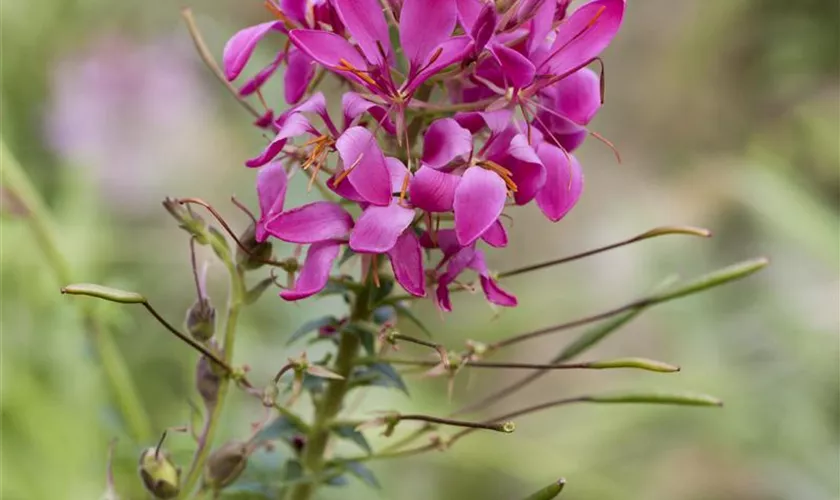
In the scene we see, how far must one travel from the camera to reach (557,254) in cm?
163

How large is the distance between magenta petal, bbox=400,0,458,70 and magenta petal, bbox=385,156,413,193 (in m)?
0.04

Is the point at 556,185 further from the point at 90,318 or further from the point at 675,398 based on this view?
the point at 90,318

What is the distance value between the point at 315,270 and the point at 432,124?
0.24 ft

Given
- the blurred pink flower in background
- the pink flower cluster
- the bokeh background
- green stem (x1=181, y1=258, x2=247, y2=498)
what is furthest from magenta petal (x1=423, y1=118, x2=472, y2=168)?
the blurred pink flower in background

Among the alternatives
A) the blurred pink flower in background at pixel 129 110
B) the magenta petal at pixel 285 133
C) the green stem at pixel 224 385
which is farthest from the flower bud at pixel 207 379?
the blurred pink flower in background at pixel 129 110

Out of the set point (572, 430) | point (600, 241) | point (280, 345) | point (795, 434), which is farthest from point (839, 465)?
point (600, 241)

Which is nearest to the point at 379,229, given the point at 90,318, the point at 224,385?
the point at 224,385

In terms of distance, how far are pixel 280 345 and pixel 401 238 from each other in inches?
21.8

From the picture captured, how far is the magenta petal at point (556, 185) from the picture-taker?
35cm

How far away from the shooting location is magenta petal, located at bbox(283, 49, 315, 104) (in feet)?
1.20

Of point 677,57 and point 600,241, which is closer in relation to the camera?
point 600,241

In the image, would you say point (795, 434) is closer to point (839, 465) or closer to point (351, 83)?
point (839, 465)

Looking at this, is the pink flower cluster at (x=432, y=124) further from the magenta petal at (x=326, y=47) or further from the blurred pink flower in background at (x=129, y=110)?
the blurred pink flower in background at (x=129, y=110)

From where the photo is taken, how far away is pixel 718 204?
175 cm
